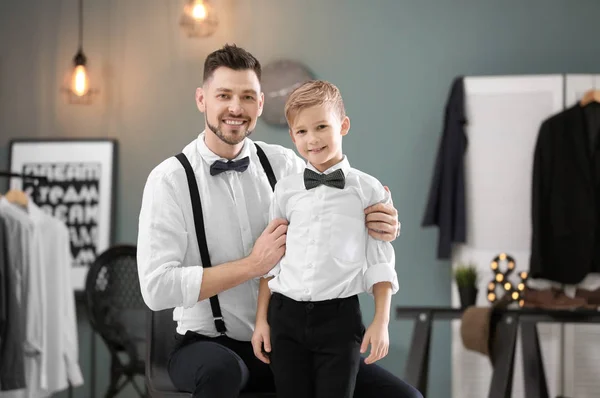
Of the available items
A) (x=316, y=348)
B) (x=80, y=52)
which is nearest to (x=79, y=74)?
(x=80, y=52)

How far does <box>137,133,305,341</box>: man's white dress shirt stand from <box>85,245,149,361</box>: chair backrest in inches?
87.6

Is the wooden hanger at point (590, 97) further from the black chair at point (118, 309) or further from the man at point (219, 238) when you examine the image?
the man at point (219, 238)

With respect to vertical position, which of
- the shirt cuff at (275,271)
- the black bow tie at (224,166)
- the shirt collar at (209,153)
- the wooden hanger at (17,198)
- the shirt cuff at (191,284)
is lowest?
the shirt cuff at (191,284)

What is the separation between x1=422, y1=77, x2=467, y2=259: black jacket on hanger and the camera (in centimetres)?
472

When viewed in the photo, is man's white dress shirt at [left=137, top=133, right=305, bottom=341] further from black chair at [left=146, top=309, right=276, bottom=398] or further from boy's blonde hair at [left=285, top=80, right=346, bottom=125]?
boy's blonde hair at [left=285, top=80, right=346, bottom=125]

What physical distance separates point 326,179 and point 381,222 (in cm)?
16

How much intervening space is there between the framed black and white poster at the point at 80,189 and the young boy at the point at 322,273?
11.0 feet

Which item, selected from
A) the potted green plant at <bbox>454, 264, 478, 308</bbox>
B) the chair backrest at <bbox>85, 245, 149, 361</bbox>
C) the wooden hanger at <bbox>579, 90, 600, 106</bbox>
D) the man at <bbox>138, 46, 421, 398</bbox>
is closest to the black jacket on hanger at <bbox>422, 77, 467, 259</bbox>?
the potted green plant at <bbox>454, 264, 478, 308</bbox>

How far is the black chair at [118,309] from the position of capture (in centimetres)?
443

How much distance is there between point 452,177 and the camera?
4.76 metres

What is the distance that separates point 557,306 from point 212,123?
2.52 metres

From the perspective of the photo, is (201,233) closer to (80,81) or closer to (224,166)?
(224,166)

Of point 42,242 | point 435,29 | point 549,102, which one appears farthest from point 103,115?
point 549,102

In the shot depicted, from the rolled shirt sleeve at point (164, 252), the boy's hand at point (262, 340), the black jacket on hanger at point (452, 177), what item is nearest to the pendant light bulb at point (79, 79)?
the black jacket on hanger at point (452, 177)
